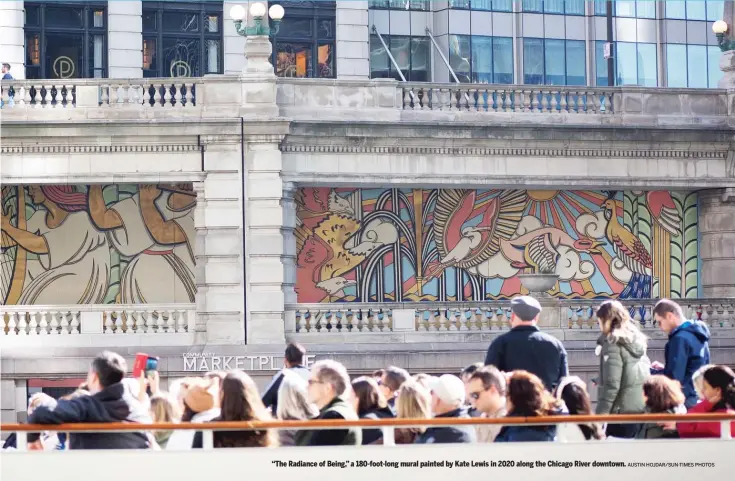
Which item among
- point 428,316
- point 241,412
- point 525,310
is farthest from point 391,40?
point 241,412

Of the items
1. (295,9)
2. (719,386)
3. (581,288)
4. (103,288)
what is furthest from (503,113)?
(719,386)

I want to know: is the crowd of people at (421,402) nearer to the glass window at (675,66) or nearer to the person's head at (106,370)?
the person's head at (106,370)

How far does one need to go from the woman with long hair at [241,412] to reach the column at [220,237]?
41.5 ft

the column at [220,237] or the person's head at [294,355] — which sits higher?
the column at [220,237]

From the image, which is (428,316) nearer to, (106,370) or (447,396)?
(447,396)

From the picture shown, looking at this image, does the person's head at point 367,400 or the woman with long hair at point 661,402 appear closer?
the woman with long hair at point 661,402

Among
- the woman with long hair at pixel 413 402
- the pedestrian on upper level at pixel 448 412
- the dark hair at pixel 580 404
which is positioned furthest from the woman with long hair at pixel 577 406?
the woman with long hair at pixel 413 402

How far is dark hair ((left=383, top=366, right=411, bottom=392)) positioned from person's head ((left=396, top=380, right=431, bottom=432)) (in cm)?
114

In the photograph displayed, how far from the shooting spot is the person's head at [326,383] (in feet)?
42.5

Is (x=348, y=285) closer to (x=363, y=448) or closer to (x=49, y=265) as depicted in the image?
(x=49, y=265)

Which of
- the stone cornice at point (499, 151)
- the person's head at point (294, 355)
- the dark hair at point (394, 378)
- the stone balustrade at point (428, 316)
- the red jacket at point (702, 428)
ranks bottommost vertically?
the red jacket at point (702, 428)

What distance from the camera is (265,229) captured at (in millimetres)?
25703

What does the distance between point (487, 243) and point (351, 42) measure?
931 cm

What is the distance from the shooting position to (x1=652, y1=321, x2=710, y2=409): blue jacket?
14711 mm
